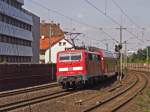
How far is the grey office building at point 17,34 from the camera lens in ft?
217

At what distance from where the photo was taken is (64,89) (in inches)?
1326

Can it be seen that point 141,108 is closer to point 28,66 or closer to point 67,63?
point 67,63

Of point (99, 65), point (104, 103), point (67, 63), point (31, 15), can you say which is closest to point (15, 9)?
point (31, 15)

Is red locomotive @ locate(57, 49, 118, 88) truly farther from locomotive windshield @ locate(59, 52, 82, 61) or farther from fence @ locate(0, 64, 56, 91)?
fence @ locate(0, 64, 56, 91)

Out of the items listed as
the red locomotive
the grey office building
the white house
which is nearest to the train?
the red locomotive

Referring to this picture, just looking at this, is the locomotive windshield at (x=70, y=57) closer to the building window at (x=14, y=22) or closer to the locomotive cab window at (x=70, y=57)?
the locomotive cab window at (x=70, y=57)

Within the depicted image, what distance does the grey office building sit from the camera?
6625cm

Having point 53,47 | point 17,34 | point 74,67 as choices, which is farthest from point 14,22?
point 74,67

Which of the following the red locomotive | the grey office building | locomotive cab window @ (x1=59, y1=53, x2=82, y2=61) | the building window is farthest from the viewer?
the building window

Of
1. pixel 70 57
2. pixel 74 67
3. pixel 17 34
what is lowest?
pixel 74 67

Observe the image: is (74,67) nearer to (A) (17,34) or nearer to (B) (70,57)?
(B) (70,57)

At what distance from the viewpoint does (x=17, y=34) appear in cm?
7369

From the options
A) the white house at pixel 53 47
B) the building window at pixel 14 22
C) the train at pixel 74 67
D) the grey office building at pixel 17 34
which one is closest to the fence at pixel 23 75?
the train at pixel 74 67

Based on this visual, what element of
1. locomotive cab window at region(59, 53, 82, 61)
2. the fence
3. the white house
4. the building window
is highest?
the building window
